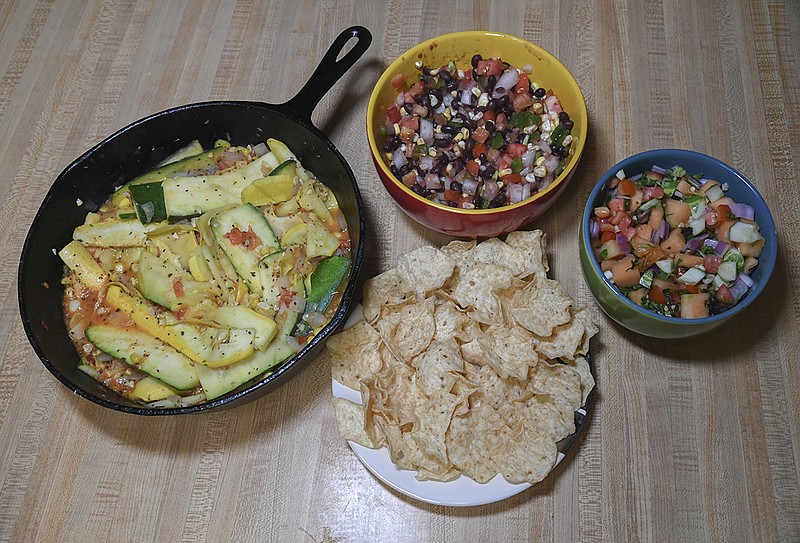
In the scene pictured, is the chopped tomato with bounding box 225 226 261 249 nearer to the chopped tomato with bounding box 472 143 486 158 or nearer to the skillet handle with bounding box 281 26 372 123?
the skillet handle with bounding box 281 26 372 123

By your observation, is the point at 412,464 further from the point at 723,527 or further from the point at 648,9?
the point at 648,9

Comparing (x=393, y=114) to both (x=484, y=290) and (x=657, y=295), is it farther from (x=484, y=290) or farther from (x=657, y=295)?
(x=657, y=295)

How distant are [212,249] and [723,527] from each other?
1.39 meters

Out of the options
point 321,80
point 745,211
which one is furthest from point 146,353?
point 745,211

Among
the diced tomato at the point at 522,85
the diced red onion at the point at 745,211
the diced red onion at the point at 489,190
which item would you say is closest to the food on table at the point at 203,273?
the diced red onion at the point at 489,190

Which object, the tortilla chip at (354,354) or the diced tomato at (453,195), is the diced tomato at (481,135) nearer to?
the diced tomato at (453,195)

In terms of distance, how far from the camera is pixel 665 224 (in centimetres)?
169

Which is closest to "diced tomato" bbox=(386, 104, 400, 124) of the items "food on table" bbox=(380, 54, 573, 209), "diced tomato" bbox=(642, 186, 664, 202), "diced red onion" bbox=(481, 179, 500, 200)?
"food on table" bbox=(380, 54, 573, 209)

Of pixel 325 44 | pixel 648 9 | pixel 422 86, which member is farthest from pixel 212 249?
pixel 648 9

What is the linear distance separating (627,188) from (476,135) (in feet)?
1.32

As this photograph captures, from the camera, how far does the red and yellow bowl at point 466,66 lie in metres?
1.66

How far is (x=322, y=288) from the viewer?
1679 mm

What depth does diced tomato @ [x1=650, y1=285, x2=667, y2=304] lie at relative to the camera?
1647mm

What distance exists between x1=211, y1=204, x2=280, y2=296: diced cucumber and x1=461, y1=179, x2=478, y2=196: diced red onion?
49 cm
